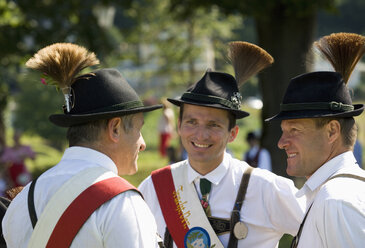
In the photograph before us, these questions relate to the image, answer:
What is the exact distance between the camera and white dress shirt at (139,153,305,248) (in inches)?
140

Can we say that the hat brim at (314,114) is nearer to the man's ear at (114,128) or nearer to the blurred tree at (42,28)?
the man's ear at (114,128)

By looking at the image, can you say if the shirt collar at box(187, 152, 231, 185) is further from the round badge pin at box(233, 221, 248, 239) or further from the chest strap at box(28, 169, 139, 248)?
the chest strap at box(28, 169, 139, 248)

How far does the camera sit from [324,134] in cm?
295

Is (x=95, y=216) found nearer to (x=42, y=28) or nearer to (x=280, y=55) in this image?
(x=280, y=55)

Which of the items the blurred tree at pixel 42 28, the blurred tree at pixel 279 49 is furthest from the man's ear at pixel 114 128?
the blurred tree at pixel 42 28

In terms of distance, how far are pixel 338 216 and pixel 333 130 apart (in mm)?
598

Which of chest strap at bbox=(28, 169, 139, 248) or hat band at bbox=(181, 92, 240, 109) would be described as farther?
hat band at bbox=(181, 92, 240, 109)

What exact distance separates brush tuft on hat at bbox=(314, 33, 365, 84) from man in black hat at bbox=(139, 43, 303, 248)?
2.28 ft

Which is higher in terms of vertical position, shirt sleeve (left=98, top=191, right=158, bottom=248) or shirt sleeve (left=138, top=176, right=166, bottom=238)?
shirt sleeve (left=98, top=191, right=158, bottom=248)

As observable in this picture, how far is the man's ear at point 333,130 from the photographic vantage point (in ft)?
9.61

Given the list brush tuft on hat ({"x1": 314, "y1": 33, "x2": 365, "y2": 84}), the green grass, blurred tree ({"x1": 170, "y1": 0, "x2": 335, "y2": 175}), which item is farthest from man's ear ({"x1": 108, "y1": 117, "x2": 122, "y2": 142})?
the green grass

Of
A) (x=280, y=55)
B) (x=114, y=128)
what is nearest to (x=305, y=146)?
(x=114, y=128)

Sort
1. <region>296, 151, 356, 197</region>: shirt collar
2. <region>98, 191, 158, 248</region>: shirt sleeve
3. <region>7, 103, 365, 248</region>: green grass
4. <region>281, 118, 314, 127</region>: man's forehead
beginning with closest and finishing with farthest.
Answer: <region>98, 191, 158, 248</region>: shirt sleeve → <region>296, 151, 356, 197</region>: shirt collar → <region>281, 118, 314, 127</region>: man's forehead → <region>7, 103, 365, 248</region>: green grass

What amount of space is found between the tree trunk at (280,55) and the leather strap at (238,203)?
19.5 ft
